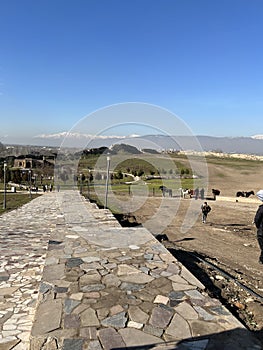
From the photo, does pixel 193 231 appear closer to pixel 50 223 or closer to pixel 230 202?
pixel 50 223

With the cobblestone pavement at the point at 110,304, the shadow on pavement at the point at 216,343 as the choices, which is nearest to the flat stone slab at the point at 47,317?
the cobblestone pavement at the point at 110,304

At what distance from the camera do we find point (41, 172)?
166 feet

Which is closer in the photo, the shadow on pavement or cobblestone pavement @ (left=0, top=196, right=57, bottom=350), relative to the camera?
the shadow on pavement

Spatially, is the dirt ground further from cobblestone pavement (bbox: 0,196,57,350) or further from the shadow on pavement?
cobblestone pavement (bbox: 0,196,57,350)

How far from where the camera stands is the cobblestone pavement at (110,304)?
281 centimetres

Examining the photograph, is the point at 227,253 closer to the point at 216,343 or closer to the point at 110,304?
the point at 110,304

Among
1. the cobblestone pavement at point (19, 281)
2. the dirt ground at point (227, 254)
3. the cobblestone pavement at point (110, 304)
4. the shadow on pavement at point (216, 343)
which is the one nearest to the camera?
the shadow on pavement at point (216, 343)

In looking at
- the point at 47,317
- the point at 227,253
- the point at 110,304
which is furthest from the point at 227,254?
the point at 47,317

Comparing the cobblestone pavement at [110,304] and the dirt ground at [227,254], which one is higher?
the cobblestone pavement at [110,304]

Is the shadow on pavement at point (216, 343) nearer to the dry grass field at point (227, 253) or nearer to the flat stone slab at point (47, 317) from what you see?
the flat stone slab at point (47, 317)

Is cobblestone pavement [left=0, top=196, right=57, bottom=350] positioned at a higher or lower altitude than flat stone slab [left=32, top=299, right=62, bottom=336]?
lower

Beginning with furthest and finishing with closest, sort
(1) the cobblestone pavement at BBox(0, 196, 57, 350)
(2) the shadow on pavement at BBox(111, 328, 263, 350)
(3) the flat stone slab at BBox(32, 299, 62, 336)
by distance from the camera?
(1) the cobblestone pavement at BBox(0, 196, 57, 350)
(3) the flat stone slab at BBox(32, 299, 62, 336)
(2) the shadow on pavement at BBox(111, 328, 263, 350)

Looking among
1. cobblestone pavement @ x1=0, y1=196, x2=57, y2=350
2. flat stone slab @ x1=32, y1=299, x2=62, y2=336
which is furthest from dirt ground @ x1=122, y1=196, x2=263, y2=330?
cobblestone pavement @ x1=0, y1=196, x2=57, y2=350

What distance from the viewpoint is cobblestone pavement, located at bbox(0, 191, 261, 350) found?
2.81 meters
